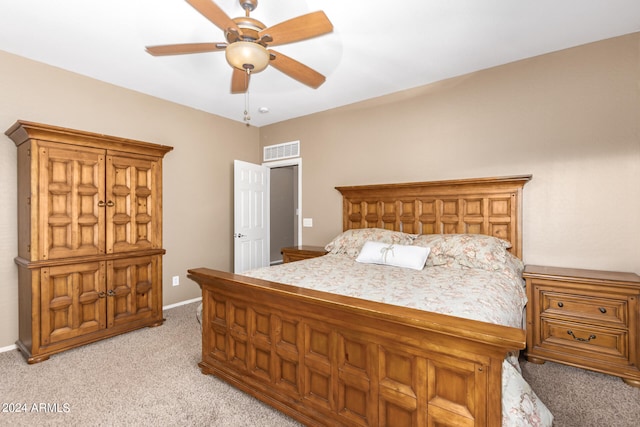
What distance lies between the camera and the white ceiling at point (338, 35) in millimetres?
2170

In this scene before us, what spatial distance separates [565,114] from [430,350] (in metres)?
2.70

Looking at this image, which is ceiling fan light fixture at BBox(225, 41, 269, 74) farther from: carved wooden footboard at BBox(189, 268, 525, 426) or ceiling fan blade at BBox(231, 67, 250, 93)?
carved wooden footboard at BBox(189, 268, 525, 426)

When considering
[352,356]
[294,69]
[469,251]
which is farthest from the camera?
[469,251]

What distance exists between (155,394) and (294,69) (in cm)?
246

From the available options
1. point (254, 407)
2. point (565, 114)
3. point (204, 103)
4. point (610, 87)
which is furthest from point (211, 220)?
point (610, 87)

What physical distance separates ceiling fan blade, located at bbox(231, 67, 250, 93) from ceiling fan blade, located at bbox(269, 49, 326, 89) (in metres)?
0.28

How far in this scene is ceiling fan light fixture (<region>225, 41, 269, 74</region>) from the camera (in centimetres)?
176

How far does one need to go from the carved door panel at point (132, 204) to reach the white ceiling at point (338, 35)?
3.16 feet

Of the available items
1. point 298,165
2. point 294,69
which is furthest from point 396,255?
point 298,165

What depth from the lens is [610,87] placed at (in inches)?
101

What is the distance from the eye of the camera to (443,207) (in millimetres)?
3297

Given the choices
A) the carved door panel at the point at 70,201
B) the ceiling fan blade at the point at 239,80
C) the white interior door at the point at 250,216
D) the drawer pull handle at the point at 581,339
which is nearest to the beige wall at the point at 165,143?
the white interior door at the point at 250,216

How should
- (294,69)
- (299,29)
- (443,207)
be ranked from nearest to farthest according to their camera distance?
1. (299,29)
2. (294,69)
3. (443,207)

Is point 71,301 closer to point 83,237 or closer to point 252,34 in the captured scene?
point 83,237
